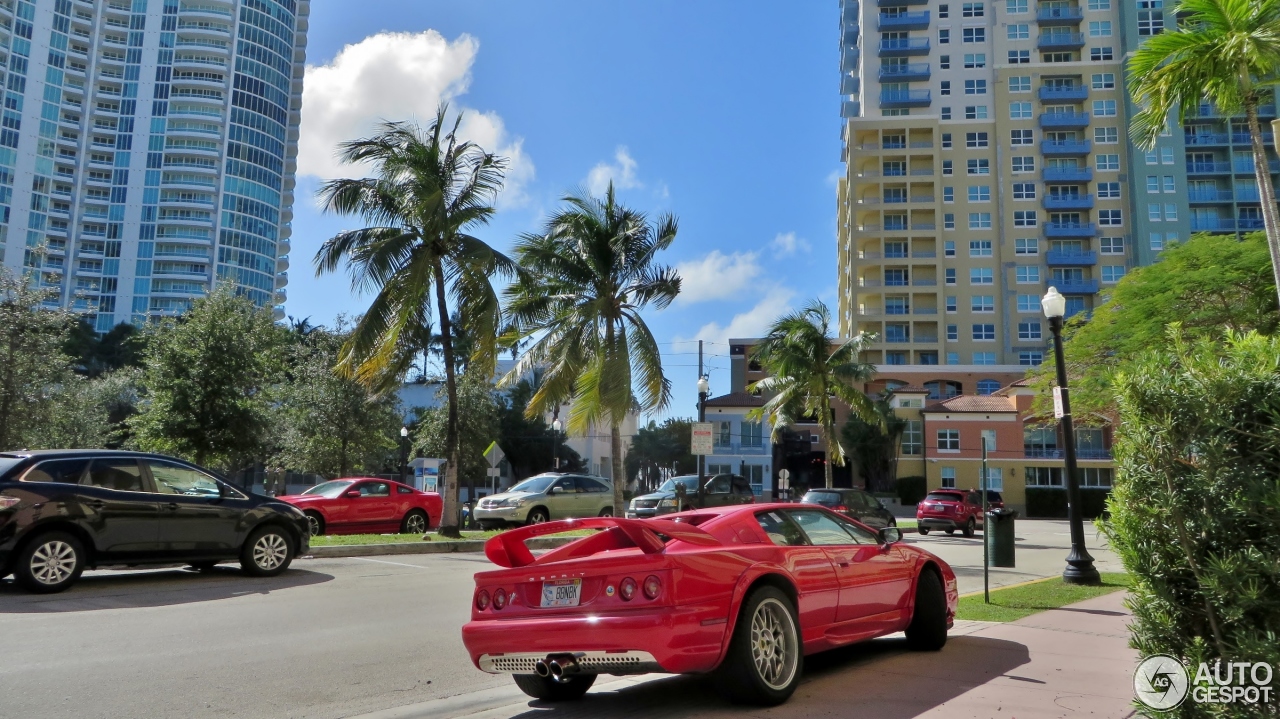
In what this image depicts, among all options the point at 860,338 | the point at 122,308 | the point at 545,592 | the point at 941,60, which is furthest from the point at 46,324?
the point at 122,308

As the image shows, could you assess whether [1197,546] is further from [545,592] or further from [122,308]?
[122,308]

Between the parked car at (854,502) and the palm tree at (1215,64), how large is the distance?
11.8 meters

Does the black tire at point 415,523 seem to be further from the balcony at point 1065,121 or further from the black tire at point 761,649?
the balcony at point 1065,121

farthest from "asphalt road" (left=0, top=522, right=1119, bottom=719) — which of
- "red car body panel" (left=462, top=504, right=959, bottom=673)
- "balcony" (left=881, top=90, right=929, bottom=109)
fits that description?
"balcony" (left=881, top=90, right=929, bottom=109)

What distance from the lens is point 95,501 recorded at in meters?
10.9

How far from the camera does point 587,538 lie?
609 centimetres

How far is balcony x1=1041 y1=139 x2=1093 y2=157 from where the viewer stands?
269 ft

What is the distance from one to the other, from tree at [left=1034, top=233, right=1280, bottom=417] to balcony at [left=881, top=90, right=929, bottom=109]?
194 ft

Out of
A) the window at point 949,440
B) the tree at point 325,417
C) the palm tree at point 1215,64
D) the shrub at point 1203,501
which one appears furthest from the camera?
the window at point 949,440

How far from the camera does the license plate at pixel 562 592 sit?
562 centimetres

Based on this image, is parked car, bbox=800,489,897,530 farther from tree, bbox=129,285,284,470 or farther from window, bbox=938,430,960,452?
window, bbox=938,430,960,452

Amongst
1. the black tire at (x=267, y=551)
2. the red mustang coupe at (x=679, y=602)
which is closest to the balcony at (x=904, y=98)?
the black tire at (x=267, y=551)

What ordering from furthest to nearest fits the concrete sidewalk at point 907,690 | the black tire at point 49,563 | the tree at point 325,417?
the tree at point 325,417 → the black tire at point 49,563 → the concrete sidewalk at point 907,690

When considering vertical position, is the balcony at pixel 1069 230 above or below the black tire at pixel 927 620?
above
